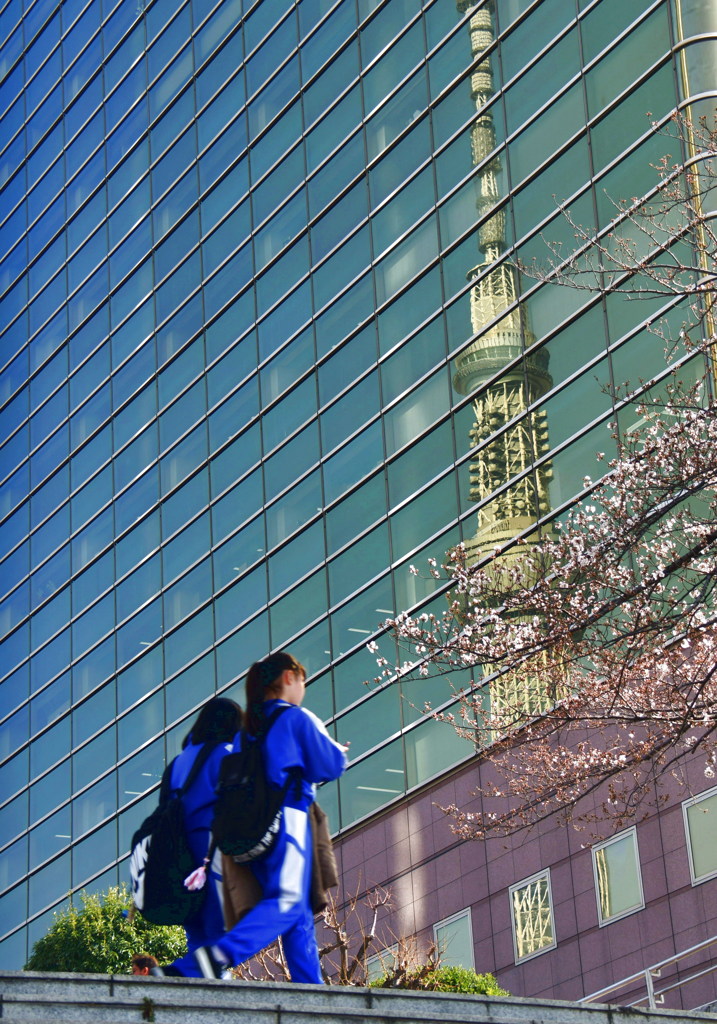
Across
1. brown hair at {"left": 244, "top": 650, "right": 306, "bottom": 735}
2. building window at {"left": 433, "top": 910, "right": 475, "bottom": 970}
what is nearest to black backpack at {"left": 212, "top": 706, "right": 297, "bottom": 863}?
brown hair at {"left": 244, "top": 650, "right": 306, "bottom": 735}

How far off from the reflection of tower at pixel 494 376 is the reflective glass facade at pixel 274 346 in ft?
0.25

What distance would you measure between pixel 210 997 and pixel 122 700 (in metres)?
40.3

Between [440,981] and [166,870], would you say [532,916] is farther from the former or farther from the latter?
[166,870]

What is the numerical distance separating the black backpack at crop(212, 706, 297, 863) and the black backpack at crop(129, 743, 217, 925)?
45cm

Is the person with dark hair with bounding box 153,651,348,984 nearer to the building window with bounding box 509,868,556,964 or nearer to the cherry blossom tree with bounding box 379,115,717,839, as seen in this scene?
the cherry blossom tree with bounding box 379,115,717,839

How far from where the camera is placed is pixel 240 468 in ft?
154

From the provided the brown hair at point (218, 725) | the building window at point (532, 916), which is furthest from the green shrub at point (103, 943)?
the brown hair at point (218, 725)

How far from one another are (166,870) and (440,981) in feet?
36.9

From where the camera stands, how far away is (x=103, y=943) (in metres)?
31.3

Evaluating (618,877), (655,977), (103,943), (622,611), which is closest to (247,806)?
(622,611)

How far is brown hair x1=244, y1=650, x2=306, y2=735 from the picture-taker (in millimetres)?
12594

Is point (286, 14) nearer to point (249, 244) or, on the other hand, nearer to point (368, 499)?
point (249, 244)

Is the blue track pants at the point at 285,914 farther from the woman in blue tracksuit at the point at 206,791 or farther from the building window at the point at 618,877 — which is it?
the building window at the point at 618,877

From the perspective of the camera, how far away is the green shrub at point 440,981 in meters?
22.1
